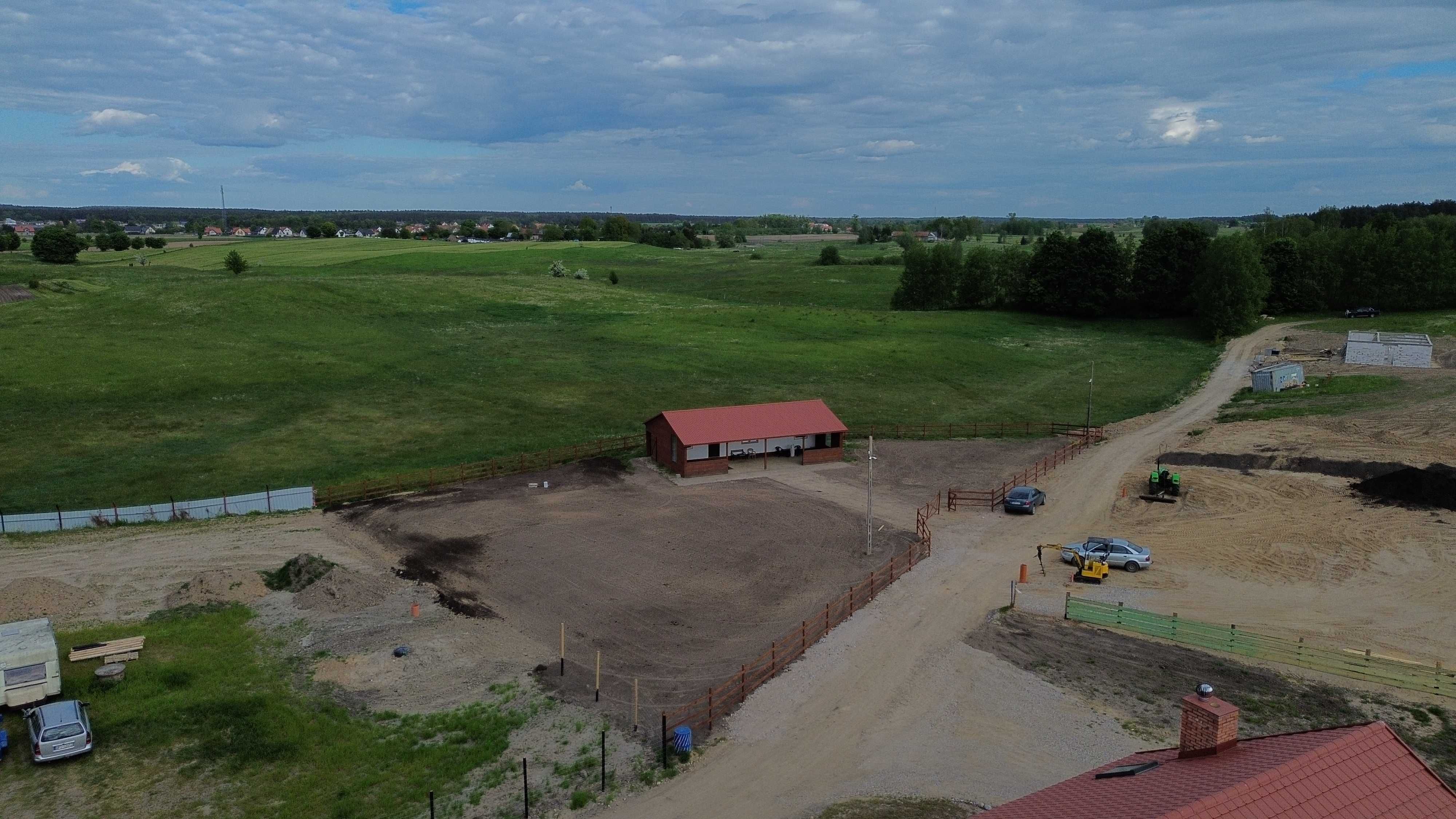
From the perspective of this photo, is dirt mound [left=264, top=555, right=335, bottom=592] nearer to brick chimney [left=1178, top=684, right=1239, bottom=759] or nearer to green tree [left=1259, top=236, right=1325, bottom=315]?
brick chimney [left=1178, top=684, right=1239, bottom=759]

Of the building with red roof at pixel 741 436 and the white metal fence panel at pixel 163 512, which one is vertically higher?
the building with red roof at pixel 741 436

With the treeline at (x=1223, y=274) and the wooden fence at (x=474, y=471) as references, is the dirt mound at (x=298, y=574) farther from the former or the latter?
the treeline at (x=1223, y=274)

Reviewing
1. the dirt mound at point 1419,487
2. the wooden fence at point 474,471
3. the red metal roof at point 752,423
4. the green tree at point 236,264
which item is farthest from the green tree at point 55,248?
the dirt mound at point 1419,487

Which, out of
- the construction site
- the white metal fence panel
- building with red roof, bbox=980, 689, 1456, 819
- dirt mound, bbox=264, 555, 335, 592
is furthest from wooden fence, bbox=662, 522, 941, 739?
the white metal fence panel

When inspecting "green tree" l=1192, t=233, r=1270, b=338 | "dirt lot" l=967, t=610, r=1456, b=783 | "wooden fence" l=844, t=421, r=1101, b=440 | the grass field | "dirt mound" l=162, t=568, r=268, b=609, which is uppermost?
"green tree" l=1192, t=233, r=1270, b=338

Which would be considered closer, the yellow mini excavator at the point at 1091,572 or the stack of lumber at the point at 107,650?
the stack of lumber at the point at 107,650

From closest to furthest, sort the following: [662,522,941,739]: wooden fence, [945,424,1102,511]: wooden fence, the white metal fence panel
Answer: [662,522,941,739]: wooden fence → the white metal fence panel → [945,424,1102,511]: wooden fence

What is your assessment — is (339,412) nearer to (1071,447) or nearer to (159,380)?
(159,380)

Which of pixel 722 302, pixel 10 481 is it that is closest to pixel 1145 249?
pixel 722 302
